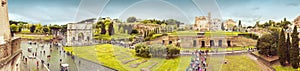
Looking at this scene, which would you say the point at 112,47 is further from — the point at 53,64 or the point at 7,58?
the point at 53,64

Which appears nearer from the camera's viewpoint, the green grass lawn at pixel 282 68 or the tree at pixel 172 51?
the tree at pixel 172 51

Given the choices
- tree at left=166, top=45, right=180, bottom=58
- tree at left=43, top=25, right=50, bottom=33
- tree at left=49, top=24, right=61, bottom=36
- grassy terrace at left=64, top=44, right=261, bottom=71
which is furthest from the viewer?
→ tree at left=49, top=24, right=61, bottom=36

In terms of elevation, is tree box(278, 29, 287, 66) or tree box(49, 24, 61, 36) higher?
tree box(49, 24, 61, 36)

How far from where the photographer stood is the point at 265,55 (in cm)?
1048

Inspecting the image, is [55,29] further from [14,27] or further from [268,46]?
[268,46]

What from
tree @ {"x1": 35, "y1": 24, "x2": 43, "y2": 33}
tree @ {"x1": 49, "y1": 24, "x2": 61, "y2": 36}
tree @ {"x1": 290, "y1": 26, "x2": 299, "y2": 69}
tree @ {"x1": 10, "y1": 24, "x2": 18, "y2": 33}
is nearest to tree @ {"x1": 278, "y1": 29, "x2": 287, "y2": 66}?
tree @ {"x1": 290, "y1": 26, "x2": 299, "y2": 69}

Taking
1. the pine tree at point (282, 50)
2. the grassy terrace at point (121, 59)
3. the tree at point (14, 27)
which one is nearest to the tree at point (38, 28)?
the tree at point (14, 27)

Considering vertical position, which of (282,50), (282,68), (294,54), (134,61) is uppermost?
(134,61)

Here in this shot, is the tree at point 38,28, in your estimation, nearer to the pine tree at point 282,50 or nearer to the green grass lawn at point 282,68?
the green grass lawn at point 282,68

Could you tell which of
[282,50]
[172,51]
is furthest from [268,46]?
[172,51]

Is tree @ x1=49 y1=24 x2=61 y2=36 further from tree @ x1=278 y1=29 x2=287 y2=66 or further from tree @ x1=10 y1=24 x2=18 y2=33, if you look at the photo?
tree @ x1=278 y1=29 x2=287 y2=66

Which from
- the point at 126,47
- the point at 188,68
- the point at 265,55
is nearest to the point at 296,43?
the point at 265,55

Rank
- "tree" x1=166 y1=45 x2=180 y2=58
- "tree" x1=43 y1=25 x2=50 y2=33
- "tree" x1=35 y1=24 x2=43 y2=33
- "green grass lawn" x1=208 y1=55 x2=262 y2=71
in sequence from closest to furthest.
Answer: "tree" x1=166 y1=45 x2=180 y2=58, "green grass lawn" x1=208 y1=55 x2=262 y2=71, "tree" x1=35 y1=24 x2=43 y2=33, "tree" x1=43 y1=25 x2=50 y2=33

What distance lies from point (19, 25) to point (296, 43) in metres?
16.2
